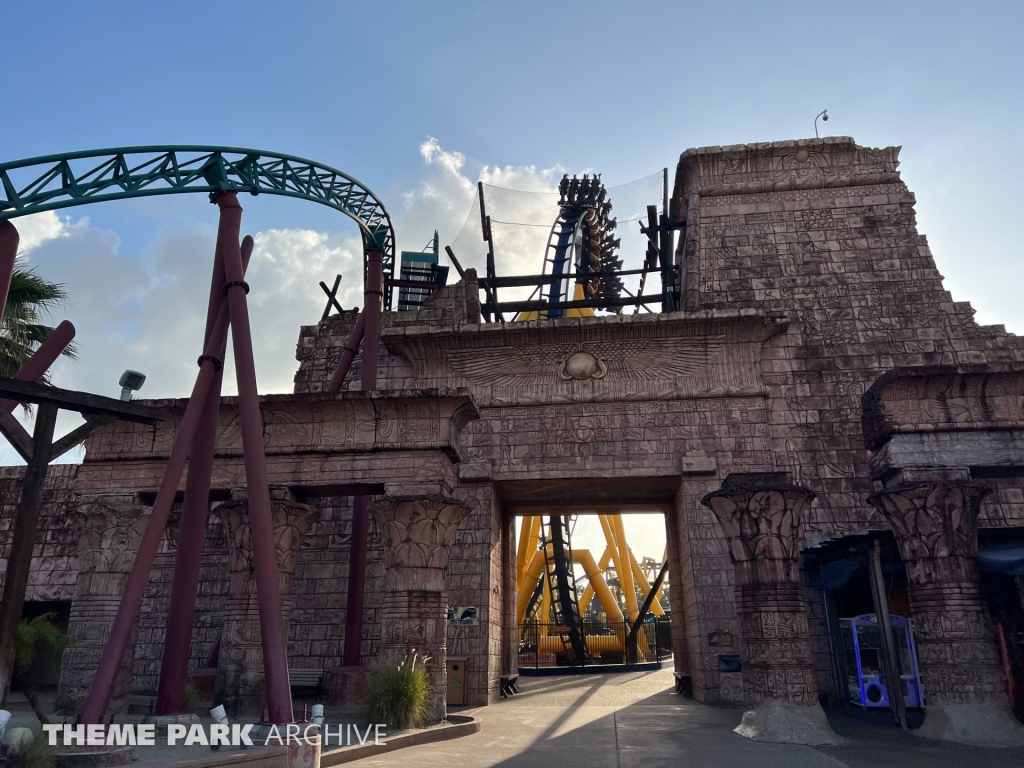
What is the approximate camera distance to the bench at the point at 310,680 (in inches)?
493

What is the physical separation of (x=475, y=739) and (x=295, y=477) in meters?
4.90

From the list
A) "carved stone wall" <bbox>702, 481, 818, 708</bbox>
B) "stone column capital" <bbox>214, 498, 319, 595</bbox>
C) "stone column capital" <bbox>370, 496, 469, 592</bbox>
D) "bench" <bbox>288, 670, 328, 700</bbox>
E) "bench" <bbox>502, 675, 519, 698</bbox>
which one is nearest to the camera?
"carved stone wall" <bbox>702, 481, 818, 708</bbox>

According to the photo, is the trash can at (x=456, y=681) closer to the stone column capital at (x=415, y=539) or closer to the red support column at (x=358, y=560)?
the red support column at (x=358, y=560)

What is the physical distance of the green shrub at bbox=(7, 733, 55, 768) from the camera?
17.0ft

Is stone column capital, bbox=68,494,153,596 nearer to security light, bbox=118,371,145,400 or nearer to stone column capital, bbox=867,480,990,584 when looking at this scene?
security light, bbox=118,371,145,400

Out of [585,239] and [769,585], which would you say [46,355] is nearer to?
[769,585]

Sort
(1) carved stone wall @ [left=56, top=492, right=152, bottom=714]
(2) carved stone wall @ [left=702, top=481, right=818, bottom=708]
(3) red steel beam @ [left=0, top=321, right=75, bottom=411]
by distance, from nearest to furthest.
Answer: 1. (2) carved stone wall @ [left=702, top=481, right=818, bottom=708]
2. (3) red steel beam @ [left=0, top=321, right=75, bottom=411]
3. (1) carved stone wall @ [left=56, top=492, right=152, bottom=714]

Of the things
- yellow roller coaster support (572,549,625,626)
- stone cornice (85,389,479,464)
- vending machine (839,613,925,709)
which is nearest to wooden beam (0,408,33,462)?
stone cornice (85,389,479,464)

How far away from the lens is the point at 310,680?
12.6m

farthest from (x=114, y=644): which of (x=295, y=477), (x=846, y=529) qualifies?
(x=846, y=529)

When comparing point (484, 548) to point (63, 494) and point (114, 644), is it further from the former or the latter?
point (63, 494)

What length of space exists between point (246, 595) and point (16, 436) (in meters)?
3.75

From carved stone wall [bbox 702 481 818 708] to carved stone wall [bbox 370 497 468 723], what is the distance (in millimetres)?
4107

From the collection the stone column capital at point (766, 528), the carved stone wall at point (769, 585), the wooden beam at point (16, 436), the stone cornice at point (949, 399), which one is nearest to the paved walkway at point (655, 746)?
the carved stone wall at point (769, 585)
